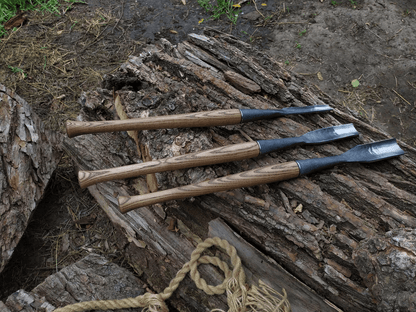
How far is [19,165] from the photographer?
2.62 m

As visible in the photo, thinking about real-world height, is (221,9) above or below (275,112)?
above

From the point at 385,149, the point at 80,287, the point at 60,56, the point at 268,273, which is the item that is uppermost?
the point at 60,56

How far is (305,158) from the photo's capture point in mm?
2189

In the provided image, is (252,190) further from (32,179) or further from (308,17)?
(308,17)

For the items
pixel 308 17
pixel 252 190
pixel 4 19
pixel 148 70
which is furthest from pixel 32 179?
pixel 308 17

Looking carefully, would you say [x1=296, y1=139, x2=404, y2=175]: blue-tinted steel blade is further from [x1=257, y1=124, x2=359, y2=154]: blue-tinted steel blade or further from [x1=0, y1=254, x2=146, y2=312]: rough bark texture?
[x1=0, y1=254, x2=146, y2=312]: rough bark texture

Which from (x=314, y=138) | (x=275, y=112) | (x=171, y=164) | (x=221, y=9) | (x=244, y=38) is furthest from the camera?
(x=221, y=9)

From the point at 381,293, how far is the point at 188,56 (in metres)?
2.21

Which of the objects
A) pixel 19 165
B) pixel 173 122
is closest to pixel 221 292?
pixel 173 122

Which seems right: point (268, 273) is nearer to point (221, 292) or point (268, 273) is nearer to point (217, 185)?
point (221, 292)

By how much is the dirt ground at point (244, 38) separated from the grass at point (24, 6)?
5.8 inches

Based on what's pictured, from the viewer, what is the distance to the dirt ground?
152 inches

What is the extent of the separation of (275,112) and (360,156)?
2.09ft

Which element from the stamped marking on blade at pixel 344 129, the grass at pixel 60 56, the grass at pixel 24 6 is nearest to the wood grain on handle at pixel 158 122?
the stamped marking on blade at pixel 344 129
